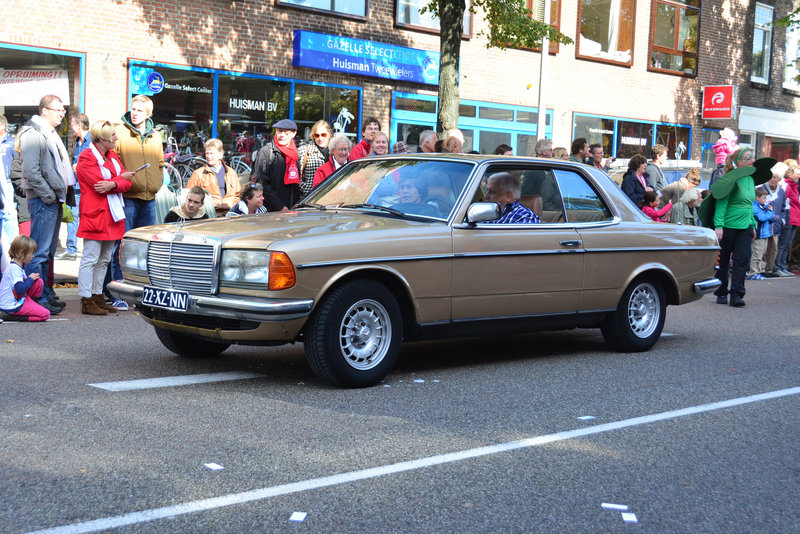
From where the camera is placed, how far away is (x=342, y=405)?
598 centimetres

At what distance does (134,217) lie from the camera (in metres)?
10.3

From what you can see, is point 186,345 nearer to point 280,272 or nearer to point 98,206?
point 280,272

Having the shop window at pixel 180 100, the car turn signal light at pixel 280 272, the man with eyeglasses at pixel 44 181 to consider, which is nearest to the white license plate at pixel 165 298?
the car turn signal light at pixel 280 272

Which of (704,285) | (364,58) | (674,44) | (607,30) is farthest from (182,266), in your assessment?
(674,44)

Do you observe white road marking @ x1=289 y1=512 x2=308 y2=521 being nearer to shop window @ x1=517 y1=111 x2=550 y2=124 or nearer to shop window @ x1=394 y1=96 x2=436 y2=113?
shop window @ x1=394 y1=96 x2=436 y2=113

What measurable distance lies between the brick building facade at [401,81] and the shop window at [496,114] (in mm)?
46

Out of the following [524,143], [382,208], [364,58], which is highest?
[364,58]

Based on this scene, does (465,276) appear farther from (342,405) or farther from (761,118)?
(761,118)

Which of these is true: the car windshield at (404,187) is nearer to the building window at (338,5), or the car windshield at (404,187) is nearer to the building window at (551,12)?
the building window at (338,5)

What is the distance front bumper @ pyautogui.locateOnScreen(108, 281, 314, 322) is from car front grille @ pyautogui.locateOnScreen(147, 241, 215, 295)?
11 centimetres

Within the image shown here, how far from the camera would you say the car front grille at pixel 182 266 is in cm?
625

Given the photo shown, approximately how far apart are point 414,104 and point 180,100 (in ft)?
19.3

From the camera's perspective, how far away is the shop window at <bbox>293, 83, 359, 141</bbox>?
1936 cm

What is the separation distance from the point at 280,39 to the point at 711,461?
15323 mm
